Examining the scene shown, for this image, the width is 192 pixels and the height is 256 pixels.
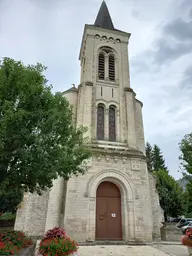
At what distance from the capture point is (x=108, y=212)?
1215 centimetres

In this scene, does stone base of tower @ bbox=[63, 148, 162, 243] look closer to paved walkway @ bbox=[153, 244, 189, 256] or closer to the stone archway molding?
the stone archway molding

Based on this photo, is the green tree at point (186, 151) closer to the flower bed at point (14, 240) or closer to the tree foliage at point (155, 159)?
the flower bed at point (14, 240)

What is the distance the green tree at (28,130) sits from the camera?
686 centimetres

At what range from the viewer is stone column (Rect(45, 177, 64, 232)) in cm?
1161

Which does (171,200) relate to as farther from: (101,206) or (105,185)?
(101,206)

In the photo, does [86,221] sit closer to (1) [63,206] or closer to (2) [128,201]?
(1) [63,206]

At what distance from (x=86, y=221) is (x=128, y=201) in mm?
2796

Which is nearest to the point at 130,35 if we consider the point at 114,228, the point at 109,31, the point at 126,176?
the point at 109,31

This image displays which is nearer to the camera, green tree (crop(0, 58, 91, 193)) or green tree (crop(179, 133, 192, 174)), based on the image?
green tree (crop(0, 58, 91, 193))

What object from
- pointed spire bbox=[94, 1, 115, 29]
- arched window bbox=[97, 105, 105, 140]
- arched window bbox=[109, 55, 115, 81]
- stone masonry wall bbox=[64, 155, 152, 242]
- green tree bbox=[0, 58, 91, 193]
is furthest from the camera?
pointed spire bbox=[94, 1, 115, 29]

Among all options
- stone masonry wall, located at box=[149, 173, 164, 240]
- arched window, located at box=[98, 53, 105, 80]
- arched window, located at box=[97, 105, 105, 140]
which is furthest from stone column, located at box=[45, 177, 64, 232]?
arched window, located at box=[98, 53, 105, 80]

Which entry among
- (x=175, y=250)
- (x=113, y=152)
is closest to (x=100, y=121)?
(x=113, y=152)

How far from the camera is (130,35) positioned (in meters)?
20.2

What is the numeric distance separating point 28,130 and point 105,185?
7.52m
